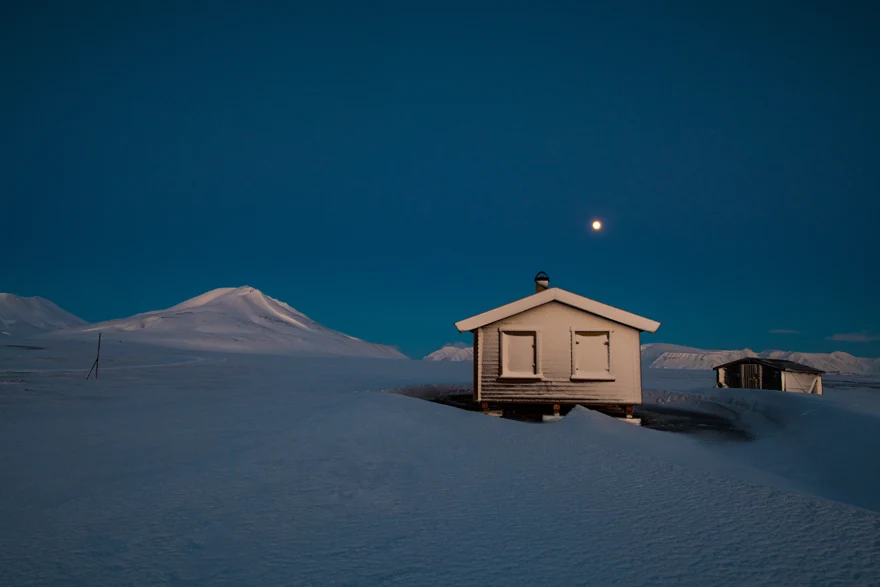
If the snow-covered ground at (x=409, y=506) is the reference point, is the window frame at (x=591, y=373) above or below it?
above

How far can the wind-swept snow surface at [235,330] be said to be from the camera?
347ft

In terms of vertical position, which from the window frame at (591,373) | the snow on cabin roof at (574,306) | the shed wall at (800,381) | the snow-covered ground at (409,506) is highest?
the snow on cabin roof at (574,306)

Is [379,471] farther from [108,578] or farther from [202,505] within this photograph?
[108,578]

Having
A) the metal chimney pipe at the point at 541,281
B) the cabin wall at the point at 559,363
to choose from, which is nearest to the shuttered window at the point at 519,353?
the cabin wall at the point at 559,363

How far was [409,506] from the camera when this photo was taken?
6.11 m

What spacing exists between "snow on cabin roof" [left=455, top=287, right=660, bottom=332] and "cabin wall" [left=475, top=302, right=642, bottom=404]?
0.23 m

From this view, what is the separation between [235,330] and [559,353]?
131m

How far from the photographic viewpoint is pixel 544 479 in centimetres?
723

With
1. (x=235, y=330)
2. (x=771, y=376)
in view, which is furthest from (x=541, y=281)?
(x=235, y=330)

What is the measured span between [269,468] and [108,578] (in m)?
3.43

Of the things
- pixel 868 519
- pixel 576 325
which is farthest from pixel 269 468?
pixel 576 325

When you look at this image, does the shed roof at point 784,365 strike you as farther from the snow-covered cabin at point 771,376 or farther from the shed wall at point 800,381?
the shed wall at point 800,381

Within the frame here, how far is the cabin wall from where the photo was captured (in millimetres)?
17016

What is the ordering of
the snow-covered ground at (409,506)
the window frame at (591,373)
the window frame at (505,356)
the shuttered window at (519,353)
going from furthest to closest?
the shuttered window at (519,353) → the window frame at (505,356) → the window frame at (591,373) → the snow-covered ground at (409,506)
